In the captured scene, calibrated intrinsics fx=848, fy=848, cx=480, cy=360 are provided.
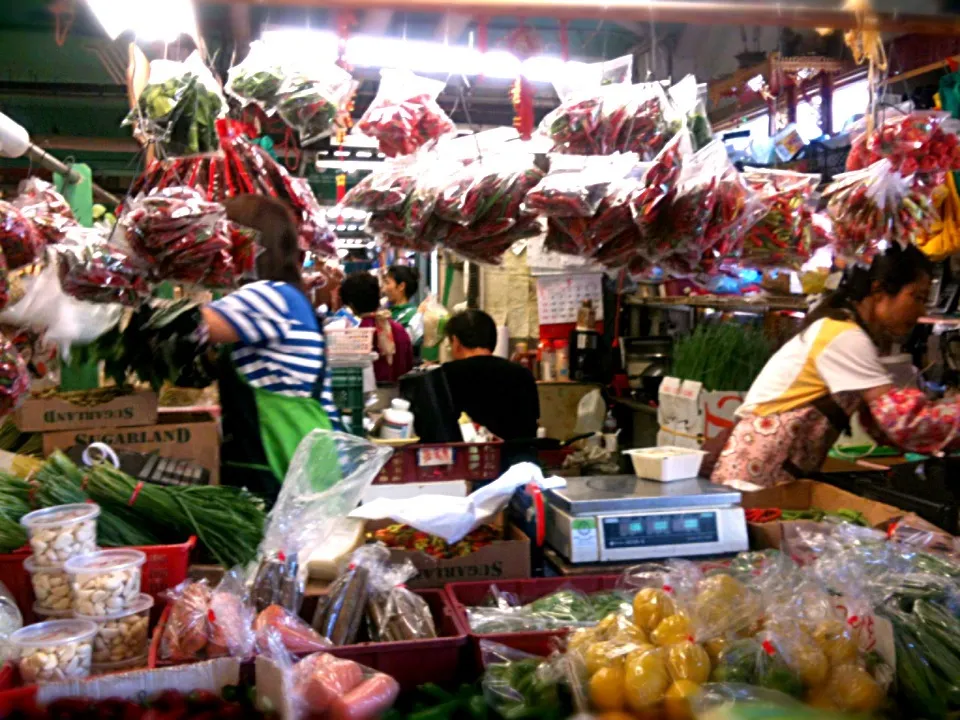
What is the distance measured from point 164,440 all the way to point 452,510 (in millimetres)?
964

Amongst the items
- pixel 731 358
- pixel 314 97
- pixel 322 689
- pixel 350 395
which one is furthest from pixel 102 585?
pixel 731 358

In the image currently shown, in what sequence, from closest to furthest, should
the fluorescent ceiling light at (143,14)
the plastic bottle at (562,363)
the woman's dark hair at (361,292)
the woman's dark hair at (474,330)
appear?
the fluorescent ceiling light at (143,14) → the woman's dark hair at (474,330) → the woman's dark hair at (361,292) → the plastic bottle at (562,363)

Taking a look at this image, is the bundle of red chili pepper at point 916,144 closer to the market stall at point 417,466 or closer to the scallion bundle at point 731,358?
the market stall at point 417,466

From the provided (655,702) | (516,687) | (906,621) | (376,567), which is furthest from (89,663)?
(906,621)

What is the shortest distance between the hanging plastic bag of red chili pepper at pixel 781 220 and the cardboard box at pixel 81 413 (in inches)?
78.1

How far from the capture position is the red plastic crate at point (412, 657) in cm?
171

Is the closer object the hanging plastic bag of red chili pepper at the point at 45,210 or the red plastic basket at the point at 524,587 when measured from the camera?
the red plastic basket at the point at 524,587

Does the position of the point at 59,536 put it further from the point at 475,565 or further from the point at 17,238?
the point at 475,565

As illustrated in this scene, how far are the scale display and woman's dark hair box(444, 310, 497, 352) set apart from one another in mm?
2393

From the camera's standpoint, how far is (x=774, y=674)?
1570mm

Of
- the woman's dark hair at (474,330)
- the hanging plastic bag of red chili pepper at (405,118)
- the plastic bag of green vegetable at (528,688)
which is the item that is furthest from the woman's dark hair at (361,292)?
the plastic bag of green vegetable at (528,688)

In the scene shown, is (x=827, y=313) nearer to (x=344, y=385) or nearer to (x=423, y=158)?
(x=423, y=158)

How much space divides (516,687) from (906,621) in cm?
81

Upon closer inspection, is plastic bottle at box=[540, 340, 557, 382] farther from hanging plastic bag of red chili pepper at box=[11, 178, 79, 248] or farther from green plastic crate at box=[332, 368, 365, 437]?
hanging plastic bag of red chili pepper at box=[11, 178, 79, 248]
